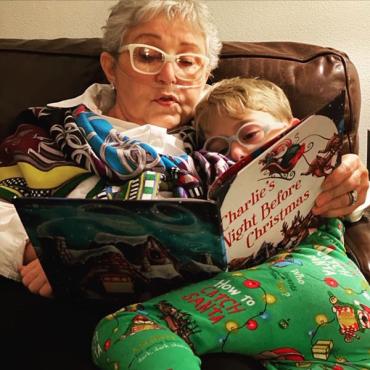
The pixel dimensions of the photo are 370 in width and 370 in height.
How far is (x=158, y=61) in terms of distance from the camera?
4.45 feet

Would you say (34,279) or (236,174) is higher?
(236,174)

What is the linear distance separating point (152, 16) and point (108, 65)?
19 cm

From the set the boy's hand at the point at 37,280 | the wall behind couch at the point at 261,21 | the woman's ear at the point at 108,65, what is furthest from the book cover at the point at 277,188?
the wall behind couch at the point at 261,21

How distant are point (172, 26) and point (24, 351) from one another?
2.64 ft

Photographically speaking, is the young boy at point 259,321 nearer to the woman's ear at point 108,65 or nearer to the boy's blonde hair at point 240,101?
the boy's blonde hair at point 240,101

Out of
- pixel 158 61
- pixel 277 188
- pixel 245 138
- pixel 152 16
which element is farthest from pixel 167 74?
pixel 277 188

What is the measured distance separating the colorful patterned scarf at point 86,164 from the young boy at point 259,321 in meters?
0.27

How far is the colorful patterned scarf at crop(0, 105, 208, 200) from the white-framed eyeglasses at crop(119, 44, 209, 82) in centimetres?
17

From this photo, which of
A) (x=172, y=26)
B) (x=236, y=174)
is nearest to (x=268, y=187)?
(x=236, y=174)

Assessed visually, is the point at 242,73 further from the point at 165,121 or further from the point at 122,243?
the point at 122,243

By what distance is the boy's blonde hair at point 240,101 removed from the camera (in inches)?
49.3

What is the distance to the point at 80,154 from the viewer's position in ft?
4.07

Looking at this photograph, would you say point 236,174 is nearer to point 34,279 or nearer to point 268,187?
point 268,187

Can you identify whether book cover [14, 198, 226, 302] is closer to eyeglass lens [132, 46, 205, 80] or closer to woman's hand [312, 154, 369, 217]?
woman's hand [312, 154, 369, 217]
